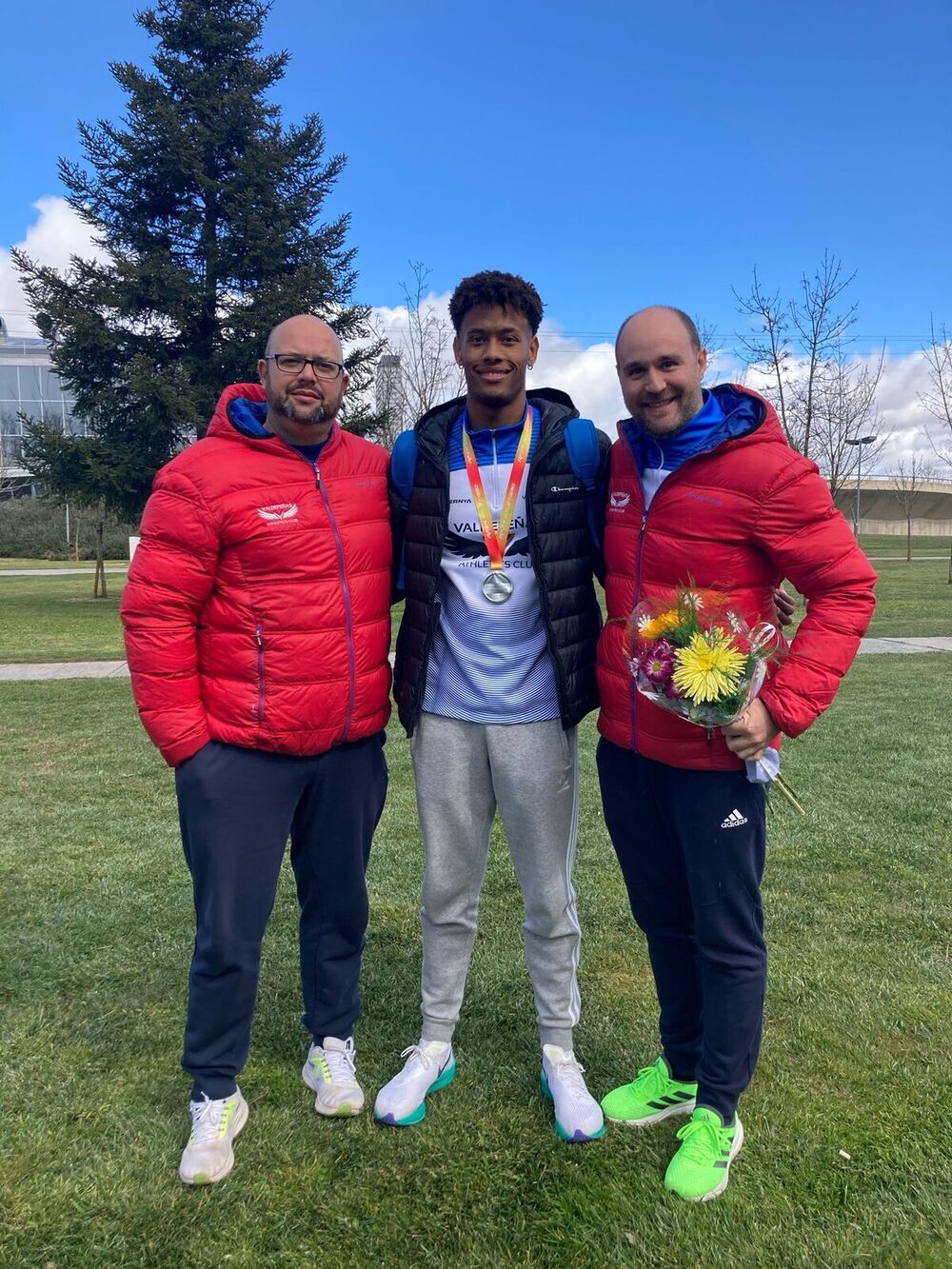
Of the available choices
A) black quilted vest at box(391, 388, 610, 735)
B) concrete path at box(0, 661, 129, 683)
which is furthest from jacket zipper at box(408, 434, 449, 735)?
concrete path at box(0, 661, 129, 683)

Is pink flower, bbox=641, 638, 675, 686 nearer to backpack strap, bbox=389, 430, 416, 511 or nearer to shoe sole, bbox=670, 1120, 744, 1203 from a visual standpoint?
backpack strap, bbox=389, 430, 416, 511

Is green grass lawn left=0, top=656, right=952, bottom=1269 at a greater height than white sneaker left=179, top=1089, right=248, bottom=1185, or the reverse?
→ white sneaker left=179, top=1089, right=248, bottom=1185

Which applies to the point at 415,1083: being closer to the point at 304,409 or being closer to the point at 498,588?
the point at 498,588

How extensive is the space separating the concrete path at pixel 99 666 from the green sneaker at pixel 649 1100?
792 centimetres

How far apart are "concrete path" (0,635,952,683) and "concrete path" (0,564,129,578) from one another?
18.7 metres

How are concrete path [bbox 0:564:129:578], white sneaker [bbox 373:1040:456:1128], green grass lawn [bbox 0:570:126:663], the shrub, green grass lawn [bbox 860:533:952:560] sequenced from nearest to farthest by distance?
white sneaker [bbox 373:1040:456:1128] → green grass lawn [bbox 0:570:126:663] → concrete path [bbox 0:564:129:578] → green grass lawn [bbox 860:533:952:560] → the shrub

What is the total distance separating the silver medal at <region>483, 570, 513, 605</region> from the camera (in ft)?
8.75

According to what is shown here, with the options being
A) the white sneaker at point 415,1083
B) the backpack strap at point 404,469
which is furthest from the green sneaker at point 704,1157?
the backpack strap at point 404,469

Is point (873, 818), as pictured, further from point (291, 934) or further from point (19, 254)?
point (19, 254)

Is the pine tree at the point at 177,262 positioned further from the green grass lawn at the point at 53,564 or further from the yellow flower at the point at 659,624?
the yellow flower at the point at 659,624

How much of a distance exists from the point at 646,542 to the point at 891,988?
2.22 meters

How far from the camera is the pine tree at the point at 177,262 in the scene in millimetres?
20922

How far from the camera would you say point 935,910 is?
13.9 feet

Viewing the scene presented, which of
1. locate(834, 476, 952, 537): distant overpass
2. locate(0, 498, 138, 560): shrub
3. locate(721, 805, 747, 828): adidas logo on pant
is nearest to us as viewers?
locate(721, 805, 747, 828): adidas logo on pant
